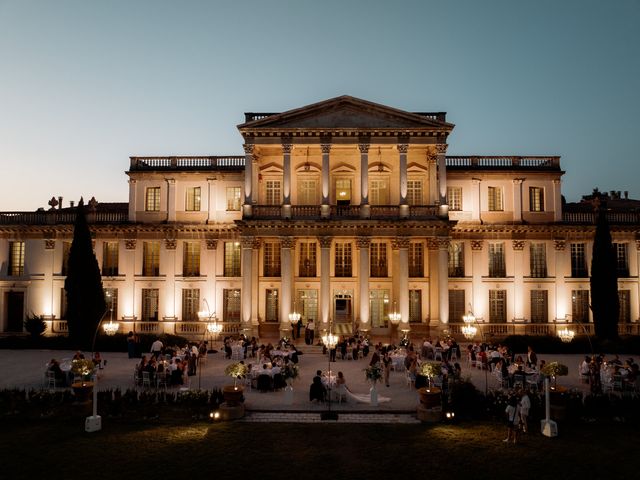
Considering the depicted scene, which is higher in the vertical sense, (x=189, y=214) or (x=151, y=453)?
(x=189, y=214)

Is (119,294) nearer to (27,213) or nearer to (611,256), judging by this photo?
(27,213)

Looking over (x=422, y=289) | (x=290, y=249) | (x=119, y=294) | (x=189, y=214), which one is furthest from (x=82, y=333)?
(x=422, y=289)

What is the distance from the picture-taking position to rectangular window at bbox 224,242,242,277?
3766cm

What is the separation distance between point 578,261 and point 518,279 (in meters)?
5.06

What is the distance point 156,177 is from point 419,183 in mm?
20699

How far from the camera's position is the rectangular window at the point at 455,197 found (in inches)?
1492

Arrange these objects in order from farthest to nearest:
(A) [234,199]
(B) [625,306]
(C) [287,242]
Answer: (A) [234,199] < (B) [625,306] < (C) [287,242]

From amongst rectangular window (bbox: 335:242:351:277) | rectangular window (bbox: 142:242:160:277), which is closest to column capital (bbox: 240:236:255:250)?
rectangular window (bbox: 335:242:351:277)

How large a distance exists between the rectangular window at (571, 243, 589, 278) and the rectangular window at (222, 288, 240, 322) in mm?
25805

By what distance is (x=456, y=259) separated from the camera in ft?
123

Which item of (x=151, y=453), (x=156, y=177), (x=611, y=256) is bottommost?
(x=151, y=453)

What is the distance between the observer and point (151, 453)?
14.1 m

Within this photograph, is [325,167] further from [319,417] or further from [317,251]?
[319,417]

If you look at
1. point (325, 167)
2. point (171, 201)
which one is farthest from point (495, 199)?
point (171, 201)
